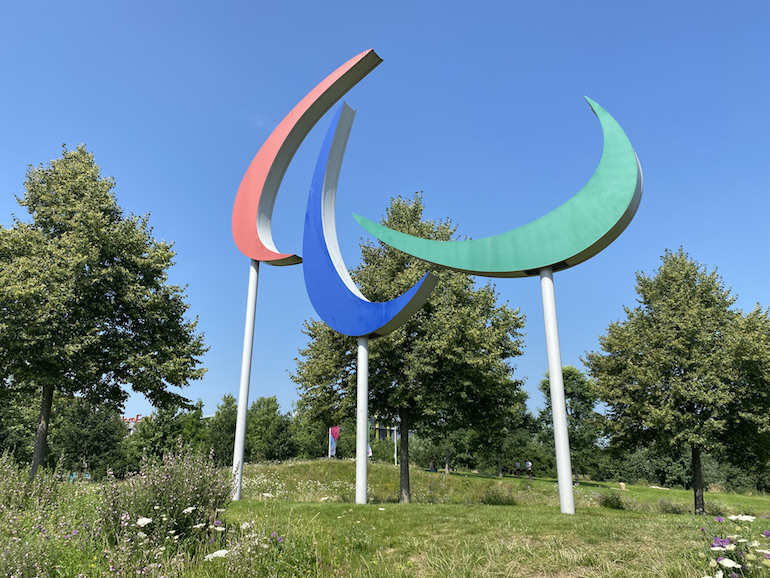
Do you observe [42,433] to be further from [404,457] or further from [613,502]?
[613,502]

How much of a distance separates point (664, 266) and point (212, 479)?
1911cm

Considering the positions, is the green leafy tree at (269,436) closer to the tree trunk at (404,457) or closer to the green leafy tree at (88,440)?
Answer: the green leafy tree at (88,440)

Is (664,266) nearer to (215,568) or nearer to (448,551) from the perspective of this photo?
(448,551)

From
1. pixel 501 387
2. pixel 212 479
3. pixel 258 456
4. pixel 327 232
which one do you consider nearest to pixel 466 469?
pixel 258 456

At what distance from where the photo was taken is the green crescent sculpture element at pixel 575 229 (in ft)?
30.2

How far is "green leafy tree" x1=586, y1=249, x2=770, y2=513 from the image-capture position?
15.8 meters

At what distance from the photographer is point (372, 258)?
2017 centimetres

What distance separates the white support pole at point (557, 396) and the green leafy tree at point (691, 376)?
8.59 meters

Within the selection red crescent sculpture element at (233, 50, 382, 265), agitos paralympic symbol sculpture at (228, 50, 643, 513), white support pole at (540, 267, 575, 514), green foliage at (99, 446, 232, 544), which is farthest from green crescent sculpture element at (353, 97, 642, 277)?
green foliage at (99, 446, 232, 544)

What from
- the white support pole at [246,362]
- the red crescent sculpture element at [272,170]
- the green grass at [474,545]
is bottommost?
the green grass at [474,545]

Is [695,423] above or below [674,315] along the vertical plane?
below

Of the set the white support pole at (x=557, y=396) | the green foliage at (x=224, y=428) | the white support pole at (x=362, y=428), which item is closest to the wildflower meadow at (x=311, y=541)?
the white support pole at (x=557, y=396)

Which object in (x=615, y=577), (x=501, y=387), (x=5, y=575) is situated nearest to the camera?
(x=5, y=575)

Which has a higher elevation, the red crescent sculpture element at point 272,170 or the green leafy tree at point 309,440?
the red crescent sculpture element at point 272,170
